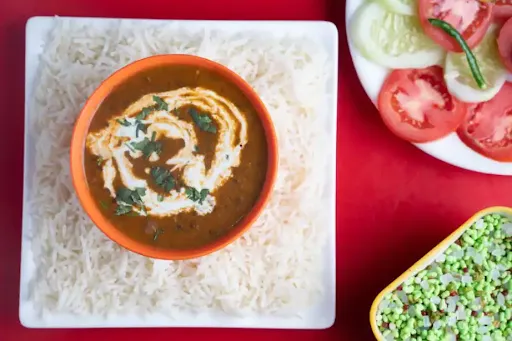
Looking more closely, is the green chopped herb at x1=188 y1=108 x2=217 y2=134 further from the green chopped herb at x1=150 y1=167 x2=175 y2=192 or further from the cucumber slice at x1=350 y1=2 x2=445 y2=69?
the cucumber slice at x1=350 y1=2 x2=445 y2=69

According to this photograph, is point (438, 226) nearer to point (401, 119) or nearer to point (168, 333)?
point (401, 119)

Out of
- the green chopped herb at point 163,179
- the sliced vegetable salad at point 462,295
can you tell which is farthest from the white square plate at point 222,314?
the green chopped herb at point 163,179

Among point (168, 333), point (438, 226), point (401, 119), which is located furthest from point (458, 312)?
point (168, 333)

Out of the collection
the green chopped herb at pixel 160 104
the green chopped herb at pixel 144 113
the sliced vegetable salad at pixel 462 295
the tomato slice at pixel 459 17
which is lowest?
the sliced vegetable salad at pixel 462 295

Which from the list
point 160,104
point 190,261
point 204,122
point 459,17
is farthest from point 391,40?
point 190,261

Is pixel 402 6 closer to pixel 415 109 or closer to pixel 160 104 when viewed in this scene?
pixel 415 109

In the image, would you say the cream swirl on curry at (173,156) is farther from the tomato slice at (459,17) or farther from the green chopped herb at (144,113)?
the tomato slice at (459,17)
